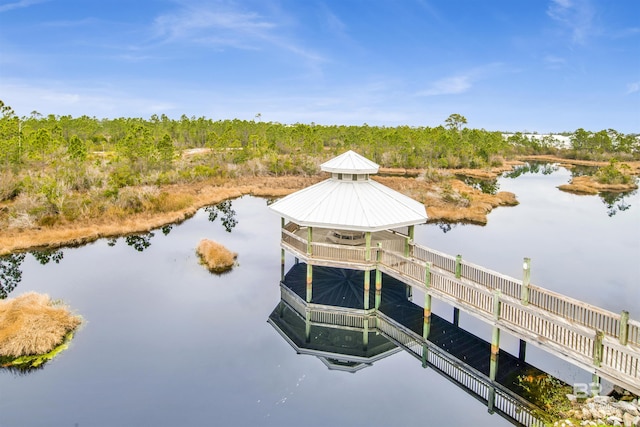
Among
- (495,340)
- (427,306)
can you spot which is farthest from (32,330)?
(495,340)

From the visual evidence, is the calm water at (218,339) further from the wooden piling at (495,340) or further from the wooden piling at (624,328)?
the wooden piling at (624,328)

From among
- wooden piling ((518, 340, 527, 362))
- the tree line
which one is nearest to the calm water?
wooden piling ((518, 340, 527, 362))

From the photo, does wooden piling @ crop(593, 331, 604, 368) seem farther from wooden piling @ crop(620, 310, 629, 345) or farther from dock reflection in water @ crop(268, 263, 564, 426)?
dock reflection in water @ crop(268, 263, 564, 426)

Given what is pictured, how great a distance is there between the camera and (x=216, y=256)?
23.2m

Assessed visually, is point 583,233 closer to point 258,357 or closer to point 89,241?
point 258,357

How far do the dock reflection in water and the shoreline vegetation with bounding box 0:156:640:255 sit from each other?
14.6 meters

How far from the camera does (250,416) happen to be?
11586mm

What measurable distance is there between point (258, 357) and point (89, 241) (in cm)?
1727

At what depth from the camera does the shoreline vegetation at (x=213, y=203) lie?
26.5 m

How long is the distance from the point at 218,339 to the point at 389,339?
234 inches

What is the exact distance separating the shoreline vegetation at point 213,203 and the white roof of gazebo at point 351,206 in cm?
1473

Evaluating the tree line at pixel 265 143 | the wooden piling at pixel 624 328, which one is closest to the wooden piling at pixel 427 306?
the wooden piling at pixel 624 328

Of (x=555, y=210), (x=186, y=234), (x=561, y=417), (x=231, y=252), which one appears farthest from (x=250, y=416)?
(x=555, y=210)

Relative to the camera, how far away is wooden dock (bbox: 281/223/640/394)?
34.0 feet
